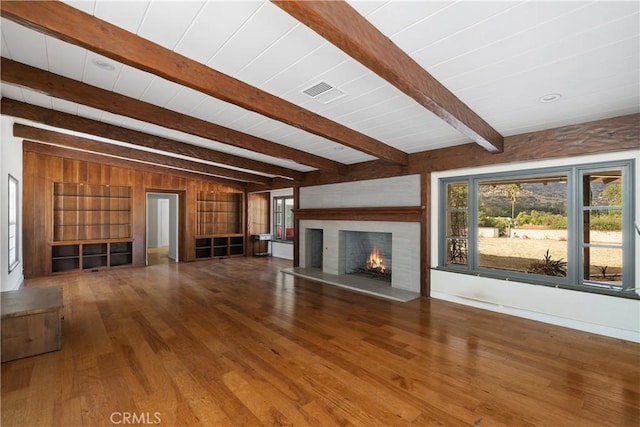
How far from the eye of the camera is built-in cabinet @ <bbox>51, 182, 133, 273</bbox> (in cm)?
681

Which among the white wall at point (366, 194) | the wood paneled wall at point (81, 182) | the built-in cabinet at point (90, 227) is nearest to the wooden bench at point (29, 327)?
the wood paneled wall at point (81, 182)

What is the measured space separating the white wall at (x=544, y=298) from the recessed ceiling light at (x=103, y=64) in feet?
14.7

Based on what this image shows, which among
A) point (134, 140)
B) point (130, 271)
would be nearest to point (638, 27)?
point (134, 140)

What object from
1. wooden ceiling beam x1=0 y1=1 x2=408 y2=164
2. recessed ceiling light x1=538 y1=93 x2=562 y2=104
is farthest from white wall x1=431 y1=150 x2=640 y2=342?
wooden ceiling beam x1=0 y1=1 x2=408 y2=164

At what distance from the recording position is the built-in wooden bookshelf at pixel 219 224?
29.6 ft


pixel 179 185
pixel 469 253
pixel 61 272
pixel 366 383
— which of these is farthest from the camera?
pixel 179 185

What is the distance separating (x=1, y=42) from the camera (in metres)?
2.41

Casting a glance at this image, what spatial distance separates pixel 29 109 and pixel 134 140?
48.8 inches

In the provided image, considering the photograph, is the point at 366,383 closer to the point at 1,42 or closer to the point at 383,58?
the point at 383,58

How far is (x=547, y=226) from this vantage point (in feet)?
15.2

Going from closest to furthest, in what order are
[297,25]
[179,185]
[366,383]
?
[297,25]
[366,383]
[179,185]

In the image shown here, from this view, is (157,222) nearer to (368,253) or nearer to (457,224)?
(368,253)

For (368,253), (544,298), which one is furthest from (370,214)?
(544,298)

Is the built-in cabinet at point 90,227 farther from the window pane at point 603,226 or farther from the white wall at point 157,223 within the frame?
the window pane at point 603,226
